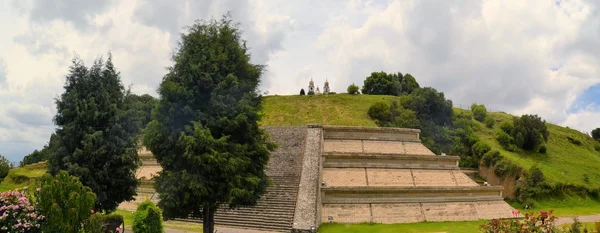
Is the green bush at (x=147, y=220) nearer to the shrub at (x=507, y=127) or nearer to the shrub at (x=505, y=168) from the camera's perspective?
the shrub at (x=505, y=168)

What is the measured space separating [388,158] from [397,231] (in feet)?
18.6

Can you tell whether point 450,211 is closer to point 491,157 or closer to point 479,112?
point 491,157

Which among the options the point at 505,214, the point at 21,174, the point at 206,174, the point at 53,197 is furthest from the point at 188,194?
the point at 21,174

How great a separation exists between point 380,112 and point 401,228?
18520 millimetres

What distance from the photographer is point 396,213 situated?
19.5 metres

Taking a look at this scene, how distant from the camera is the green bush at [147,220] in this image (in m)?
12.9

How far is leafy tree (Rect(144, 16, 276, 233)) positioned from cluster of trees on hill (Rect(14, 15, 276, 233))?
32 millimetres

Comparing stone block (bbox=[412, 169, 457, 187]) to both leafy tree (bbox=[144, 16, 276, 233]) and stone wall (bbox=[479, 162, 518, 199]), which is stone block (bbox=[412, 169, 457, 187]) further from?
leafy tree (bbox=[144, 16, 276, 233])

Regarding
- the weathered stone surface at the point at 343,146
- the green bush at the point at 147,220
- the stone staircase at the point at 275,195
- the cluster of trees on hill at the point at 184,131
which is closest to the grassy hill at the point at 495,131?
the stone staircase at the point at 275,195

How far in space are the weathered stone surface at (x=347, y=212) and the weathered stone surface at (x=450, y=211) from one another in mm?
3024

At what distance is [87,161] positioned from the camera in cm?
1511

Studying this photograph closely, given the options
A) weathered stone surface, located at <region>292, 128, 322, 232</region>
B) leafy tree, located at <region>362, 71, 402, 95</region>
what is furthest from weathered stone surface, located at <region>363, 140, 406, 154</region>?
leafy tree, located at <region>362, 71, 402, 95</region>

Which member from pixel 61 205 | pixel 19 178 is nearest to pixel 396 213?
pixel 61 205

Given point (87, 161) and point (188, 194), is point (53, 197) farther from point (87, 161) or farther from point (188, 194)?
point (87, 161)
